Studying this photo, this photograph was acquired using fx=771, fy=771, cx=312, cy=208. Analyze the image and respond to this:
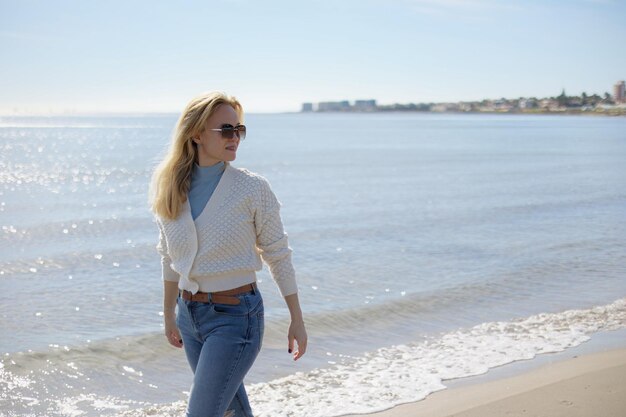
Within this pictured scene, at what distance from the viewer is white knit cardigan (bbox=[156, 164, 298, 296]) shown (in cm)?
335

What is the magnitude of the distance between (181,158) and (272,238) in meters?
0.56

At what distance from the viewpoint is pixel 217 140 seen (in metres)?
3.43

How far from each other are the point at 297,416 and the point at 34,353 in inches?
134

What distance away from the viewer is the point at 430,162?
45594 mm

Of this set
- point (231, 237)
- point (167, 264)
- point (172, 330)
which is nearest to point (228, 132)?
point (231, 237)

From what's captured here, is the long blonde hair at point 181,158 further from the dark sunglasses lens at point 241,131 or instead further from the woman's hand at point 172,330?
the woman's hand at point 172,330

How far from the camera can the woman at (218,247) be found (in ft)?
10.8

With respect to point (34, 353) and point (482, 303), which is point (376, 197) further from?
point (34, 353)

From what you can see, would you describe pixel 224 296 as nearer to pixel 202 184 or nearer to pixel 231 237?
pixel 231 237

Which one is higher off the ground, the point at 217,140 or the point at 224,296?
the point at 217,140

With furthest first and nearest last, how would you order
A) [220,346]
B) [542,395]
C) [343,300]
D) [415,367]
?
[343,300]
[415,367]
[542,395]
[220,346]

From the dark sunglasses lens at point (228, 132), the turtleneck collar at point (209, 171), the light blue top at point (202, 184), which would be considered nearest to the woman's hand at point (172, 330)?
the light blue top at point (202, 184)

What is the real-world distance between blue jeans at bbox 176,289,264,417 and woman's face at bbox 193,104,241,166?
63cm

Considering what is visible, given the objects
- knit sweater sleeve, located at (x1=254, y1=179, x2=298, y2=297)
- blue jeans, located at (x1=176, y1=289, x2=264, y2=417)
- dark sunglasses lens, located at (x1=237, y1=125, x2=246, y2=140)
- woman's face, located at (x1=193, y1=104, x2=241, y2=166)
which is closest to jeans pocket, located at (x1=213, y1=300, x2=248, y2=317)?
blue jeans, located at (x1=176, y1=289, x2=264, y2=417)
